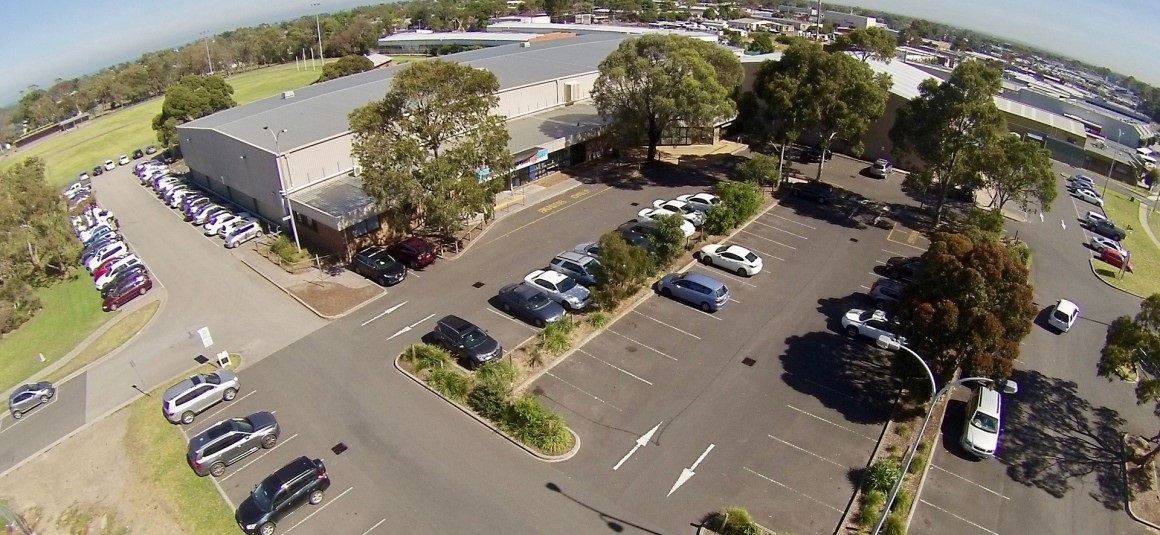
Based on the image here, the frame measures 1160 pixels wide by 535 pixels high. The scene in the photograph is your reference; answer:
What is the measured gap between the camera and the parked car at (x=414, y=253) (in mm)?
34500

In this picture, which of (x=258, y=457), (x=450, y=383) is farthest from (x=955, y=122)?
(x=258, y=457)

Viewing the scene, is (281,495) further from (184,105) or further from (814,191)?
(184,105)

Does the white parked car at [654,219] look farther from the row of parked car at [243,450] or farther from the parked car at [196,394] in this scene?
the parked car at [196,394]

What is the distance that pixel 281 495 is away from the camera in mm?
18844

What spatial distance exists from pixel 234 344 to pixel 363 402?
9338 millimetres

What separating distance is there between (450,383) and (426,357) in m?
2.38

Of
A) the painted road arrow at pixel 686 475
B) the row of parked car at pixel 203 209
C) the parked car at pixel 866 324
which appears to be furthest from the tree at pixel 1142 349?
the row of parked car at pixel 203 209

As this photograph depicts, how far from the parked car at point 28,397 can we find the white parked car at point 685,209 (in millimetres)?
33592

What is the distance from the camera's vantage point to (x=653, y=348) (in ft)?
89.7

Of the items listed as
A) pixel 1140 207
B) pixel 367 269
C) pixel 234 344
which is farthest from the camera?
pixel 1140 207

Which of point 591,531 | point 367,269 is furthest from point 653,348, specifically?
point 367,269

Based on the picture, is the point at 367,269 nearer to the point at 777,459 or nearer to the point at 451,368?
→ the point at 451,368

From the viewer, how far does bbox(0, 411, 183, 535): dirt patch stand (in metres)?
19.8

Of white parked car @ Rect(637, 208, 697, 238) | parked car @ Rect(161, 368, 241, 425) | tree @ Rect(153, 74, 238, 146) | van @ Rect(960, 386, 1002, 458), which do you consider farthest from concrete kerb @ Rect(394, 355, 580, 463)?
tree @ Rect(153, 74, 238, 146)
